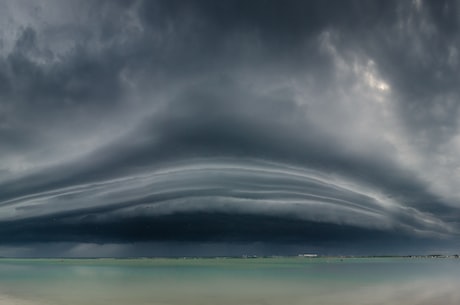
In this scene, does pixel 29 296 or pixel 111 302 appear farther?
pixel 29 296

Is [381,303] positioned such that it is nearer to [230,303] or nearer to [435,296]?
[435,296]

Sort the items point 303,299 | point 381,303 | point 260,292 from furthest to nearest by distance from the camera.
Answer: point 260,292 → point 303,299 → point 381,303

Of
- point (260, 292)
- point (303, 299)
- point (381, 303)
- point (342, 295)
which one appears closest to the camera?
point (381, 303)

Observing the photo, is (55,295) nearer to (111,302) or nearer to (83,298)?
(83,298)

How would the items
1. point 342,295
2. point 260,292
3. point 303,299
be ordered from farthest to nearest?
point 260,292
point 342,295
point 303,299

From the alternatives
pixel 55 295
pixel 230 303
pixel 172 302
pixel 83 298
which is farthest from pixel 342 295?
pixel 55 295

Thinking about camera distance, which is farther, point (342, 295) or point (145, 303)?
point (342, 295)

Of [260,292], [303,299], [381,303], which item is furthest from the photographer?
[260,292]

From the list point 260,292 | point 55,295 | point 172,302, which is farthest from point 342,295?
point 55,295
